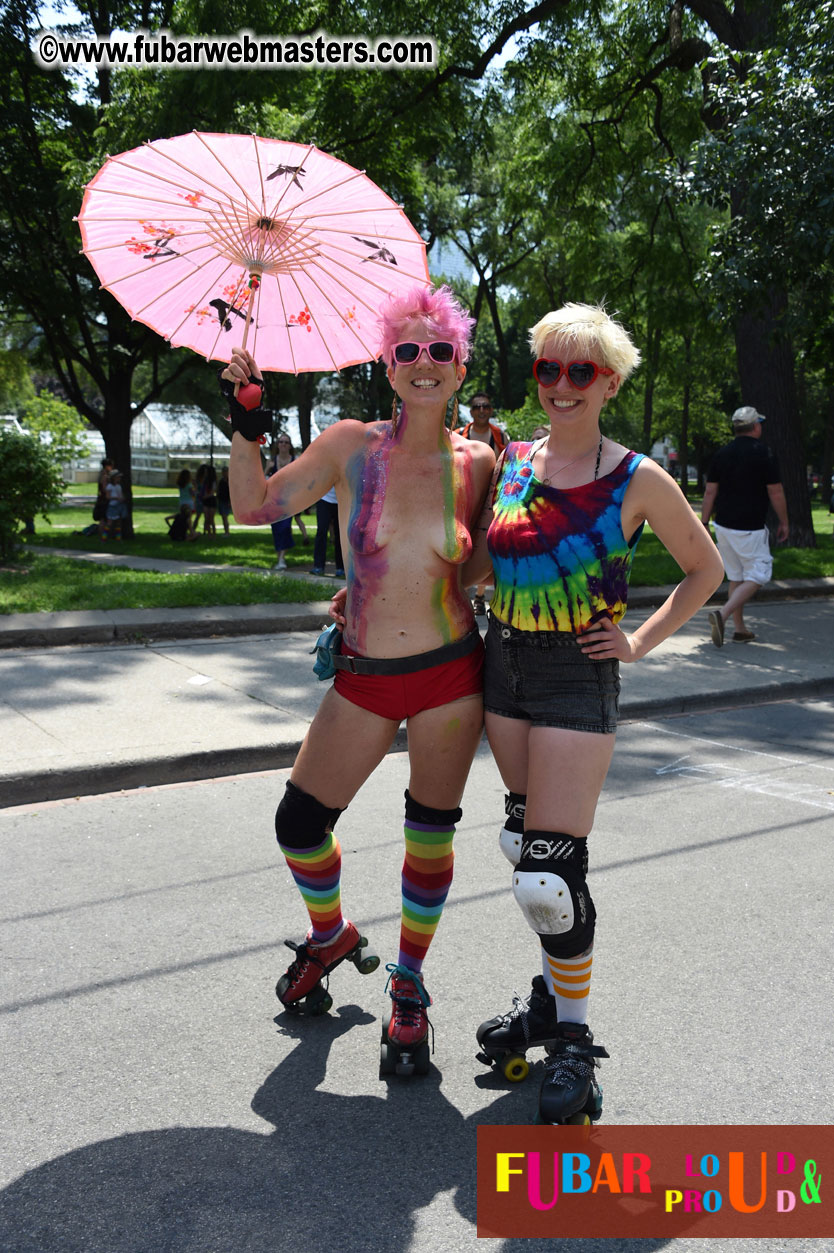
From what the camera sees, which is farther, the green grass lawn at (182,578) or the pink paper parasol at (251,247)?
the green grass lawn at (182,578)

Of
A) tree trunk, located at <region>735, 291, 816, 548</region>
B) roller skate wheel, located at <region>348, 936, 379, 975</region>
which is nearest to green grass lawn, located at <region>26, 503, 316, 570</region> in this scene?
tree trunk, located at <region>735, 291, 816, 548</region>

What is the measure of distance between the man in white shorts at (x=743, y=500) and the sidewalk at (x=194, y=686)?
2.33 feet

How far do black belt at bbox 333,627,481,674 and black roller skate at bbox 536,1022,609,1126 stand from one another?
101cm

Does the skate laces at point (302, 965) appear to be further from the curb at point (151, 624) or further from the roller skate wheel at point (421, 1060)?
the curb at point (151, 624)

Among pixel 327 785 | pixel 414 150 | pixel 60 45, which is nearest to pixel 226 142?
pixel 327 785

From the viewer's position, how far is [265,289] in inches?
130

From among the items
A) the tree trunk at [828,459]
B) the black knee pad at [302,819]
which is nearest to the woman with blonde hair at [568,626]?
the black knee pad at [302,819]

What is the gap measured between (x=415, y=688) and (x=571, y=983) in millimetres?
878

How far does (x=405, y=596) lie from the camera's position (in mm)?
3033

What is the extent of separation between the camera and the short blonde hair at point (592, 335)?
2.78m

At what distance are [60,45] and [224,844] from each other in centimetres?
1767

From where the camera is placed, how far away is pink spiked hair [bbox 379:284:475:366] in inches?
117

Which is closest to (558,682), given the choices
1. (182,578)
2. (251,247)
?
(251,247)

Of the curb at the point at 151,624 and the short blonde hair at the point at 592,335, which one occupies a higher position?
the short blonde hair at the point at 592,335
